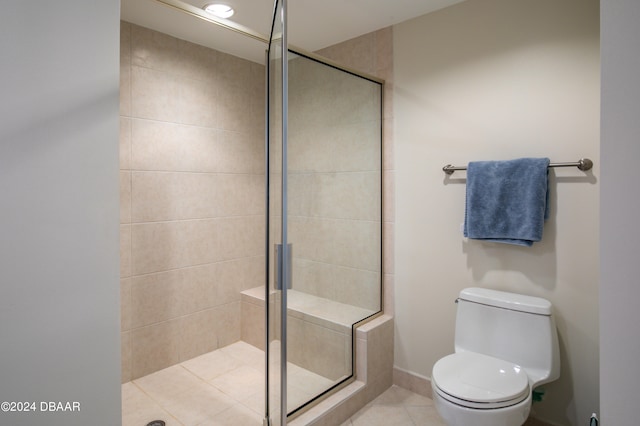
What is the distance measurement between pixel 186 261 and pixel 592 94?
2.63 m

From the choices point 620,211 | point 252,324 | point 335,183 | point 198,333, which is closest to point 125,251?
point 198,333

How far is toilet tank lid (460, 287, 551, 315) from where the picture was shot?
1.76 meters

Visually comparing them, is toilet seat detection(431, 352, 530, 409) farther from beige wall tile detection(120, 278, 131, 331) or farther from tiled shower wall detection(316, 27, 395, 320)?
beige wall tile detection(120, 278, 131, 331)

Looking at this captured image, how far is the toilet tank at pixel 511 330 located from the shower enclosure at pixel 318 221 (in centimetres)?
64

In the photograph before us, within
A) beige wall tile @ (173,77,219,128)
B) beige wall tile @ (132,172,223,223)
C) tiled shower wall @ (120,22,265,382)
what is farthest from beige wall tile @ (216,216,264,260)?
beige wall tile @ (173,77,219,128)

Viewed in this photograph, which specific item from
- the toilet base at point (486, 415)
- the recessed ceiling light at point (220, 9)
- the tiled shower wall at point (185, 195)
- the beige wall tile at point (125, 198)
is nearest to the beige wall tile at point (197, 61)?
A: the tiled shower wall at point (185, 195)

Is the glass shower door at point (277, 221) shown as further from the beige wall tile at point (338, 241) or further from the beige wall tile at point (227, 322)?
the beige wall tile at point (227, 322)

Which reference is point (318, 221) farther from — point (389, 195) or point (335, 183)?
point (389, 195)

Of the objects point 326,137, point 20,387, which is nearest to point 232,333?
point 326,137

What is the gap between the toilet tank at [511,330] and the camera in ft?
5.64

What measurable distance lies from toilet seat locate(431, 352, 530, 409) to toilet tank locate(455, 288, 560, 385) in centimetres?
10

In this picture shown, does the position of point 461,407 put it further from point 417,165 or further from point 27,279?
point 27,279

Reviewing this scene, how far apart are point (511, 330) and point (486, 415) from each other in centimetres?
54

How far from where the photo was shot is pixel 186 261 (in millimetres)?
2590
